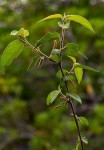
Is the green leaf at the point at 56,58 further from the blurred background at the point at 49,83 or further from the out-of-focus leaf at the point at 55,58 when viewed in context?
the blurred background at the point at 49,83

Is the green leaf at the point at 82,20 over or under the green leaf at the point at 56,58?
over

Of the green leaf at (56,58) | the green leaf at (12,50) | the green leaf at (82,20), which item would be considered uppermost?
the green leaf at (82,20)

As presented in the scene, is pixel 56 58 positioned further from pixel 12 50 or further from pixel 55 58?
pixel 12 50

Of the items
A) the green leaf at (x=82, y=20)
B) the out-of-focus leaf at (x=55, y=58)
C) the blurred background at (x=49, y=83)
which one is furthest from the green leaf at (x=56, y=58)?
the blurred background at (x=49, y=83)

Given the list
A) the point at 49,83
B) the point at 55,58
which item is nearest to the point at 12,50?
the point at 55,58

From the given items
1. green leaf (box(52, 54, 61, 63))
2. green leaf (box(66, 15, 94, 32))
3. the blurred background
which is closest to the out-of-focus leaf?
green leaf (box(52, 54, 61, 63))

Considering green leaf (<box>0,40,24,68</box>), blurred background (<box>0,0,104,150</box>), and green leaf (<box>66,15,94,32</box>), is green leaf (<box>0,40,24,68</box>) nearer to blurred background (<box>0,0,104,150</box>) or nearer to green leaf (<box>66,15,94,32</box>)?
green leaf (<box>66,15,94,32</box>)

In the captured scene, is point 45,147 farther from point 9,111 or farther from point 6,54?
point 6,54

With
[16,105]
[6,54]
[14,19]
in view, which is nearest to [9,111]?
[16,105]
